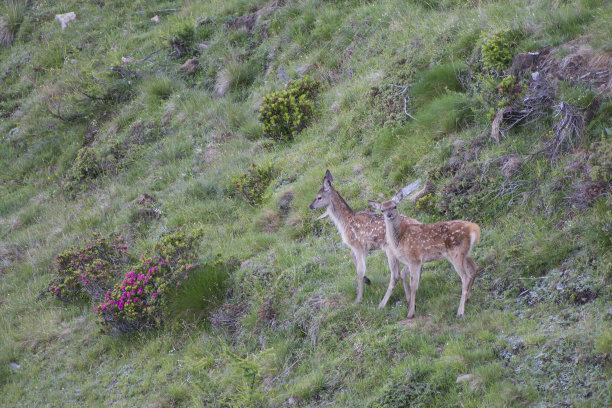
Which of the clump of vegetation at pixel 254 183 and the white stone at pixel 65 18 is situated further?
the white stone at pixel 65 18

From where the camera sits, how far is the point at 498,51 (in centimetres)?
1014

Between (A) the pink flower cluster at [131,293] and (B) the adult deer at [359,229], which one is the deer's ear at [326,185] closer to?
(B) the adult deer at [359,229]

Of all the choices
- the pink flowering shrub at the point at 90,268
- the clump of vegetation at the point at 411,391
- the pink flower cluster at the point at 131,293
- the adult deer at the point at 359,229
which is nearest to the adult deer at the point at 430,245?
the adult deer at the point at 359,229

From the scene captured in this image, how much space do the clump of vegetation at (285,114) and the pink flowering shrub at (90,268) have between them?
3895 mm

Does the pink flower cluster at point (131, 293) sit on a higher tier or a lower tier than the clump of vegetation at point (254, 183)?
lower

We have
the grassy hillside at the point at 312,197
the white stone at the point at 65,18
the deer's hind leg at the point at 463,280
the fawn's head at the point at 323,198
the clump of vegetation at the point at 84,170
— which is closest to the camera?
the grassy hillside at the point at 312,197

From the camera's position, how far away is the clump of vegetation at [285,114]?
43.7ft

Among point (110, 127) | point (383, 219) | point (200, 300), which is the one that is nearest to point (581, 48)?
point (383, 219)

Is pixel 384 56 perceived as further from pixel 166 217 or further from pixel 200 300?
pixel 200 300

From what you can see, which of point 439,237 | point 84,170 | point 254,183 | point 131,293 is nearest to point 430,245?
point 439,237

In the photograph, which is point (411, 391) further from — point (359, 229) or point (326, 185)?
point (326, 185)

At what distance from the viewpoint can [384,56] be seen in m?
13.1

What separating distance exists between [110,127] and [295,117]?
Result: 5.98 m

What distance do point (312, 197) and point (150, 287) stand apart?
10.0ft
